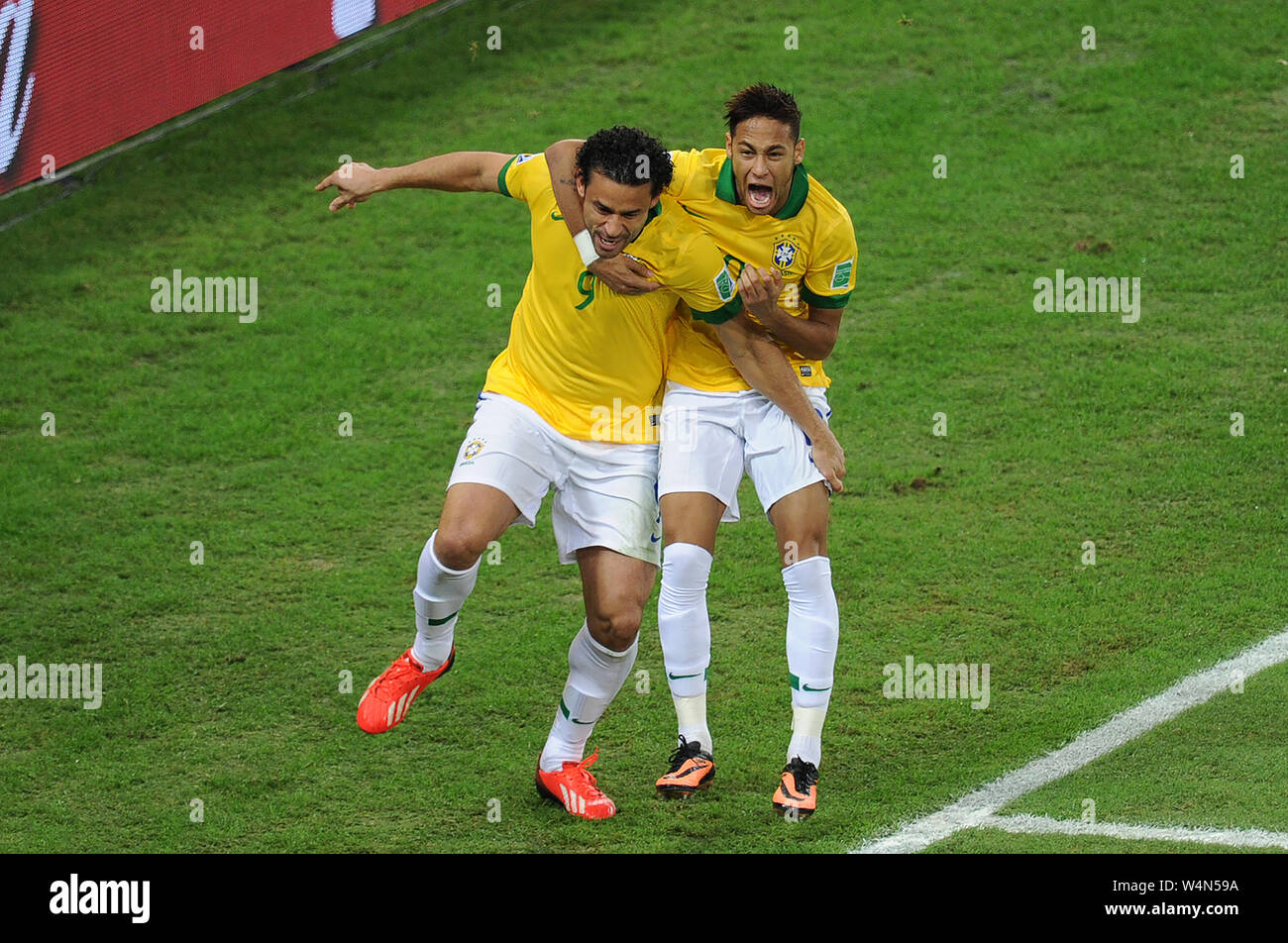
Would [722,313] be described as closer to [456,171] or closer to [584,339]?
[584,339]

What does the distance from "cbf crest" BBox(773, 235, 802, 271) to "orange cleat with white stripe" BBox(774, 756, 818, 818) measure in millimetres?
1822

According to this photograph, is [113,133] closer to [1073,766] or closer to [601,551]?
[601,551]

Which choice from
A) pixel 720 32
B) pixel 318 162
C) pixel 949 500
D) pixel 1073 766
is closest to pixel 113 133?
pixel 318 162

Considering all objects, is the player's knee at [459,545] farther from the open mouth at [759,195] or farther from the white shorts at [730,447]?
the open mouth at [759,195]

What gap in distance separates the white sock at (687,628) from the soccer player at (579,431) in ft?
0.43

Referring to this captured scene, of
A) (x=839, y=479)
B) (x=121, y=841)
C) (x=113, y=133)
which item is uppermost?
(x=113, y=133)

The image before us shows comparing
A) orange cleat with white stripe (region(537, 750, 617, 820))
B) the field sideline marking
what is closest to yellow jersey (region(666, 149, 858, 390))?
orange cleat with white stripe (region(537, 750, 617, 820))

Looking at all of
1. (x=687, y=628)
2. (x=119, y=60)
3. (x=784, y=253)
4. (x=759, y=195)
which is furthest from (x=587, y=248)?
(x=119, y=60)

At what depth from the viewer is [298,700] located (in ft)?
22.6

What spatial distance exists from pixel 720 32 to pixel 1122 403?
5739 mm

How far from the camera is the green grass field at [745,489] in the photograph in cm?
621

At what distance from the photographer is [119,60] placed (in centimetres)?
1043

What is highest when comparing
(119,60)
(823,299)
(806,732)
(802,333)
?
(119,60)

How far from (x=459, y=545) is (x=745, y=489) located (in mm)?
3441
